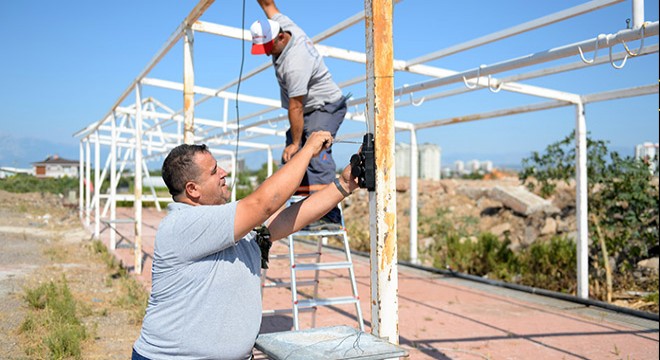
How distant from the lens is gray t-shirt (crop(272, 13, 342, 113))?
3.94m

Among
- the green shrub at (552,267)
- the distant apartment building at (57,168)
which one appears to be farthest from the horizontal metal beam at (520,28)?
the distant apartment building at (57,168)

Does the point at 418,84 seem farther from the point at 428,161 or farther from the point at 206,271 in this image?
the point at 428,161

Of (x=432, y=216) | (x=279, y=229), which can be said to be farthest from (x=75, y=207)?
(x=279, y=229)

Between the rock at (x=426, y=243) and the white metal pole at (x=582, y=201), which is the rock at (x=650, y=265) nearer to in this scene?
the white metal pole at (x=582, y=201)

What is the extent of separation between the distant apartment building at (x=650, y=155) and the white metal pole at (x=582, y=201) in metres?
1.13

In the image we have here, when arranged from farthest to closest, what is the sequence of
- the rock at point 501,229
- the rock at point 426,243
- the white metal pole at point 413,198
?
the rock at point 501,229 → the rock at point 426,243 → the white metal pole at point 413,198

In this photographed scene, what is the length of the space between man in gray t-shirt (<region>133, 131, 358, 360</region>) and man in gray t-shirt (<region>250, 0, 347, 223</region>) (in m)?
1.40

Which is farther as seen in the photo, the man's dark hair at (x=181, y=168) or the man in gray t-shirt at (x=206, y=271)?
the man's dark hair at (x=181, y=168)

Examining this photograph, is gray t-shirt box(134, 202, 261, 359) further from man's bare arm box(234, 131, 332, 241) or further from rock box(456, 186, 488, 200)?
rock box(456, 186, 488, 200)

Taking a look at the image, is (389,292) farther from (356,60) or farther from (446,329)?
(356,60)

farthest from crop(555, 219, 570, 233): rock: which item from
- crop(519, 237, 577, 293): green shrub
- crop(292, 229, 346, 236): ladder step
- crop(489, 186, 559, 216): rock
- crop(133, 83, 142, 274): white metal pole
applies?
crop(292, 229, 346, 236): ladder step

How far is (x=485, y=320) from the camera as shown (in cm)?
628

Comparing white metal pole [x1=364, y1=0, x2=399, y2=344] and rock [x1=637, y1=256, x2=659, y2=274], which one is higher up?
white metal pole [x1=364, y1=0, x2=399, y2=344]

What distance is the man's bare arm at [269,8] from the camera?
416cm
